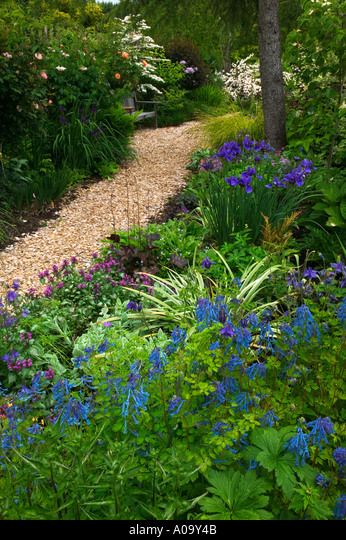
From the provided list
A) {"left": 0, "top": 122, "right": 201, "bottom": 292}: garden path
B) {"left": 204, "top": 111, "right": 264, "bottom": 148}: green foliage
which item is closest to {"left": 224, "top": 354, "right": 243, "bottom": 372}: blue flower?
{"left": 0, "top": 122, "right": 201, "bottom": 292}: garden path

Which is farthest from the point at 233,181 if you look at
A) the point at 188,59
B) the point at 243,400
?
the point at 188,59

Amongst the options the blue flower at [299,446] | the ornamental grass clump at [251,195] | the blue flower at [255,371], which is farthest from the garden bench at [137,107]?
the blue flower at [299,446]

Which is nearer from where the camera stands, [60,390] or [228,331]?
[60,390]

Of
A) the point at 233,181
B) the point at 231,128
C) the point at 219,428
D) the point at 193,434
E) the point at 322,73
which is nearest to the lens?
the point at 219,428

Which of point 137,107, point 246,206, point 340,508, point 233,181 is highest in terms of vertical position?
point 137,107

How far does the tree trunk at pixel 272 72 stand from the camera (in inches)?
233

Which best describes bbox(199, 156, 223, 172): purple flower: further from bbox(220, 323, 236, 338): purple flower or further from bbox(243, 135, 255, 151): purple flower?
bbox(220, 323, 236, 338): purple flower

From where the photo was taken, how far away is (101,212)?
585 cm

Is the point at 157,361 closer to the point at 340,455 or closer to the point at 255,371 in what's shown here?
the point at 255,371

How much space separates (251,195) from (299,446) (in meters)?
2.65

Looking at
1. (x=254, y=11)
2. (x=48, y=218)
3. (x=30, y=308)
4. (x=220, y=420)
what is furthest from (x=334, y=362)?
(x=254, y=11)

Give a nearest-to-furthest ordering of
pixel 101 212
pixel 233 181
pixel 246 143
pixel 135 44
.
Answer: pixel 233 181
pixel 246 143
pixel 101 212
pixel 135 44

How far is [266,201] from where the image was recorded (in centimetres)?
387

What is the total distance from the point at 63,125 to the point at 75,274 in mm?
3709
